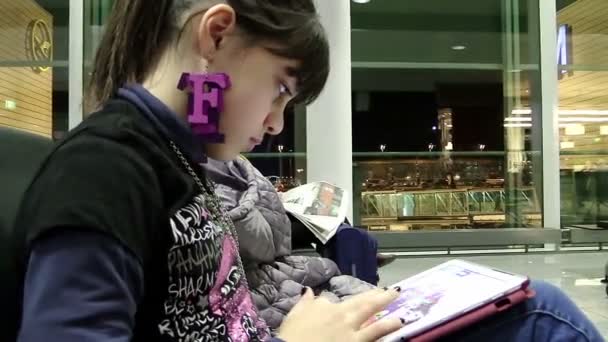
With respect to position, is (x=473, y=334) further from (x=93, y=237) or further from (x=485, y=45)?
(x=485, y=45)

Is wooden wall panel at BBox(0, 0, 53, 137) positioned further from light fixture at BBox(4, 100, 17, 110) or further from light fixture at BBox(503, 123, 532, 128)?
light fixture at BBox(503, 123, 532, 128)

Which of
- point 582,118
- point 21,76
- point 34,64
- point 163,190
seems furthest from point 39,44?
point 163,190

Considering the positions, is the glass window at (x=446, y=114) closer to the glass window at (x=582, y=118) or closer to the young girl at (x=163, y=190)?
the glass window at (x=582, y=118)

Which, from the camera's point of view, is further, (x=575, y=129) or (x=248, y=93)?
(x=575, y=129)

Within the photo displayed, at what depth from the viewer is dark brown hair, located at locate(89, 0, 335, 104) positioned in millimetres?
589

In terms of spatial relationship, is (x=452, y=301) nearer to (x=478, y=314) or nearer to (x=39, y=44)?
(x=478, y=314)

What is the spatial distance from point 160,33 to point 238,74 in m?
0.09

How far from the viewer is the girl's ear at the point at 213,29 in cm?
56

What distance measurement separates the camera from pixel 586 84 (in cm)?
586

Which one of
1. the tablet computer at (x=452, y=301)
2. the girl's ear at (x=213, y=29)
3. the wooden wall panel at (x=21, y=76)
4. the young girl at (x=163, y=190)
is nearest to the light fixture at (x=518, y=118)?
the wooden wall panel at (x=21, y=76)

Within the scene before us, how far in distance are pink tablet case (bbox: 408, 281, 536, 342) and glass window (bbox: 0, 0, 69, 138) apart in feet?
15.3

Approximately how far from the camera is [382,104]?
5582 mm

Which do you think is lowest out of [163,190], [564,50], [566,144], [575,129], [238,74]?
[163,190]

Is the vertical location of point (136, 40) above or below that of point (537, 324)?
above
